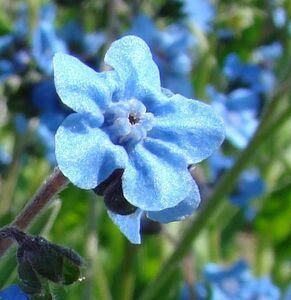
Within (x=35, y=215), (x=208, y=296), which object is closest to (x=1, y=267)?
(x=35, y=215)

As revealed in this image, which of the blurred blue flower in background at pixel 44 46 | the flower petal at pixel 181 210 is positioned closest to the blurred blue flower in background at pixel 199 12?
the blurred blue flower in background at pixel 44 46

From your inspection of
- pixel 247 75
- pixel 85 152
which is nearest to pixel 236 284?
pixel 247 75

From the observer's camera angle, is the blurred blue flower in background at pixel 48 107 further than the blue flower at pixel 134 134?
Yes

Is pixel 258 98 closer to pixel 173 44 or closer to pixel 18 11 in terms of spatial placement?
pixel 173 44

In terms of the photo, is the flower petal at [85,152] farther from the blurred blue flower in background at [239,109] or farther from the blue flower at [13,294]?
the blurred blue flower in background at [239,109]

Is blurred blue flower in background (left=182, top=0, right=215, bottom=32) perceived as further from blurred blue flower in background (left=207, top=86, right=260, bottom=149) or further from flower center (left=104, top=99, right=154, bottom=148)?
flower center (left=104, top=99, right=154, bottom=148)

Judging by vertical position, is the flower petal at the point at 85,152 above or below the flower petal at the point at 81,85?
below

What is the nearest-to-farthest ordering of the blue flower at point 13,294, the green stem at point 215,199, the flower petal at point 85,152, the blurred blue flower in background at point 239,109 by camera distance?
1. the flower petal at point 85,152
2. the blue flower at point 13,294
3. the green stem at point 215,199
4. the blurred blue flower in background at point 239,109

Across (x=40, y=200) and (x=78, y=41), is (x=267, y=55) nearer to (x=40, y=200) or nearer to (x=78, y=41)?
(x=78, y=41)
